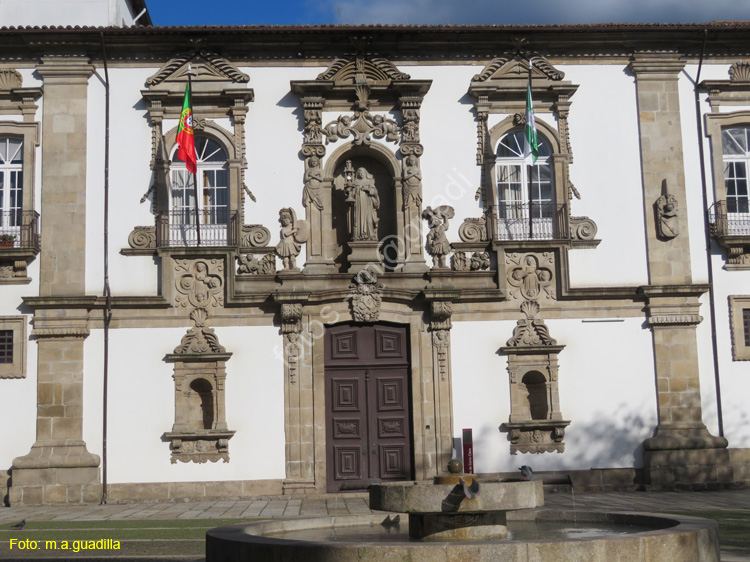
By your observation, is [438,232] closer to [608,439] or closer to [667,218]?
[667,218]

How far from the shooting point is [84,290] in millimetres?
18859

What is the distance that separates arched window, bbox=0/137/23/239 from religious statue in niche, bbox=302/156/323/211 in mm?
5546

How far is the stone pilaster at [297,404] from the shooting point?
18.5m

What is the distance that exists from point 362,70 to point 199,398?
718cm

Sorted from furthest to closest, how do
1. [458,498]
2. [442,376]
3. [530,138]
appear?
1. [442,376]
2. [530,138]
3. [458,498]

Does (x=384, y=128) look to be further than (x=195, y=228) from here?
Yes

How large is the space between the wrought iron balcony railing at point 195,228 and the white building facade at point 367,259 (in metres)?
0.05

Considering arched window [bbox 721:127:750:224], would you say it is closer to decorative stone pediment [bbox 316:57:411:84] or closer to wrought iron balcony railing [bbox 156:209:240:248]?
decorative stone pediment [bbox 316:57:411:84]

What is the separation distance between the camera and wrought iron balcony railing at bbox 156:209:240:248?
19141mm

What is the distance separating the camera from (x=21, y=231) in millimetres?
19078

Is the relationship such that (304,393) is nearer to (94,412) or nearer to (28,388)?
(94,412)

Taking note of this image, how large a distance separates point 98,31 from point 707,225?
12.5 metres

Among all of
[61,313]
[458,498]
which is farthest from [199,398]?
[458,498]

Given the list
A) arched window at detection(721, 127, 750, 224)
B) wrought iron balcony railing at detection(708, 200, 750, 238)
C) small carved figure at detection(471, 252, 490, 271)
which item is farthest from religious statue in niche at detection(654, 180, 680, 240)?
small carved figure at detection(471, 252, 490, 271)
